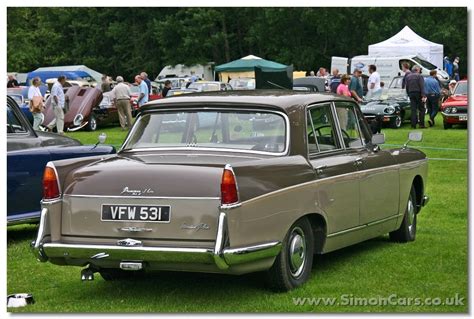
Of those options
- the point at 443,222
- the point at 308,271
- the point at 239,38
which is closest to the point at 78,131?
the point at 443,222

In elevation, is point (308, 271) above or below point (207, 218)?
below

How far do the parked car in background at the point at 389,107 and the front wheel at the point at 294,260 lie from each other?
55.9ft

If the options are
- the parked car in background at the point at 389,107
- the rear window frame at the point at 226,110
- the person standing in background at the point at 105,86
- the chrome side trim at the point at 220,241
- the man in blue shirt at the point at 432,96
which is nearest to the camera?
the chrome side trim at the point at 220,241

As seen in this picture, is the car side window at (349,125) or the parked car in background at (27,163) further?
the parked car in background at (27,163)

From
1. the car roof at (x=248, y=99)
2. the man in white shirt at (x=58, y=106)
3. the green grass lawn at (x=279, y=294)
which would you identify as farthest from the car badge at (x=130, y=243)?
the man in white shirt at (x=58, y=106)

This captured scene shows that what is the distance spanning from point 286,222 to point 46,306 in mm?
1866

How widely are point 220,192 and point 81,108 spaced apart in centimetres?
2137

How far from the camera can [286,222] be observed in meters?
6.77

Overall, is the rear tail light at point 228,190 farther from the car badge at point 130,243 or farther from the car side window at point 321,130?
the car side window at point 321,130

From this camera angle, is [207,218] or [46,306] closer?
[207,218]

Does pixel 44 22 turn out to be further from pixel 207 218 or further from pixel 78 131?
pixel 207 218

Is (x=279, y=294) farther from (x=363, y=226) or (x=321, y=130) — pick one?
(x=321, y=130)

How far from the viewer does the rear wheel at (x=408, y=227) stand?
9164 mm

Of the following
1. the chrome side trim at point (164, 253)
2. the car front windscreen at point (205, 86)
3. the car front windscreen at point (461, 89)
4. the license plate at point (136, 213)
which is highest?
the license plate at point (136, 213)
